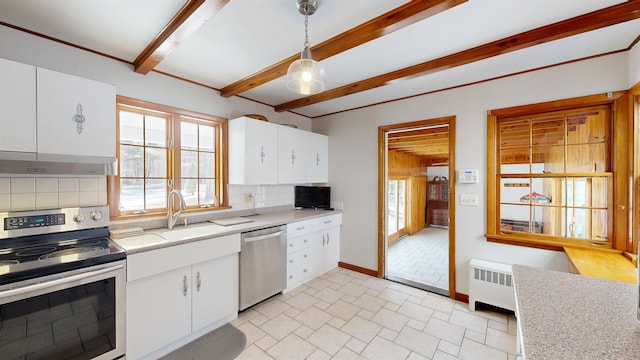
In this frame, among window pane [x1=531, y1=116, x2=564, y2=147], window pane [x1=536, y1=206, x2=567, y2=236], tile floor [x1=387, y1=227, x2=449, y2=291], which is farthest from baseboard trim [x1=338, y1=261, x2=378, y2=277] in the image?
window pane [x1=531, y1=116, x2=564, y2=147]

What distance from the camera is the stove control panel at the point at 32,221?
166 cm

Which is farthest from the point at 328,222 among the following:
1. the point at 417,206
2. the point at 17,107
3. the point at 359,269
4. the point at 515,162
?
the point at 417,206

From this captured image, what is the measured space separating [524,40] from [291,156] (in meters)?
2.58

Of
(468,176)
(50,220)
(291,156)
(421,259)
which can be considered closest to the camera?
(50,220)

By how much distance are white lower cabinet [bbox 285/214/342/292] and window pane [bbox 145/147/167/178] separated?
147 centimetres

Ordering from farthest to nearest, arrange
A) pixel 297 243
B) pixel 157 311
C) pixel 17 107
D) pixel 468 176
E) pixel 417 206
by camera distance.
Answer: pixel 417 206 < pixel 297 243 < pixel 468 176 < pixel 157 311 < pixel 17 107

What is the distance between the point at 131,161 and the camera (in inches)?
92.4

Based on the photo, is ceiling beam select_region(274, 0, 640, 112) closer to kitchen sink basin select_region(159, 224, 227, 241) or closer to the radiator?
the radiator

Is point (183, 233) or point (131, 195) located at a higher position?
point (131, 195)

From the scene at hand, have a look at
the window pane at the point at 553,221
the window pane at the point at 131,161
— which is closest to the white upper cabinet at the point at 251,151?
the window pane at the point at 131,161

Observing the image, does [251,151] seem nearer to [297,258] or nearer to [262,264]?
[262,264]

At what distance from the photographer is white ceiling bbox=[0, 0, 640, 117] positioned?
5.03 ft

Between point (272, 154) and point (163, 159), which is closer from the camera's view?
point (163, 159)

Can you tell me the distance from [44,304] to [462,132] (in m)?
3.69
